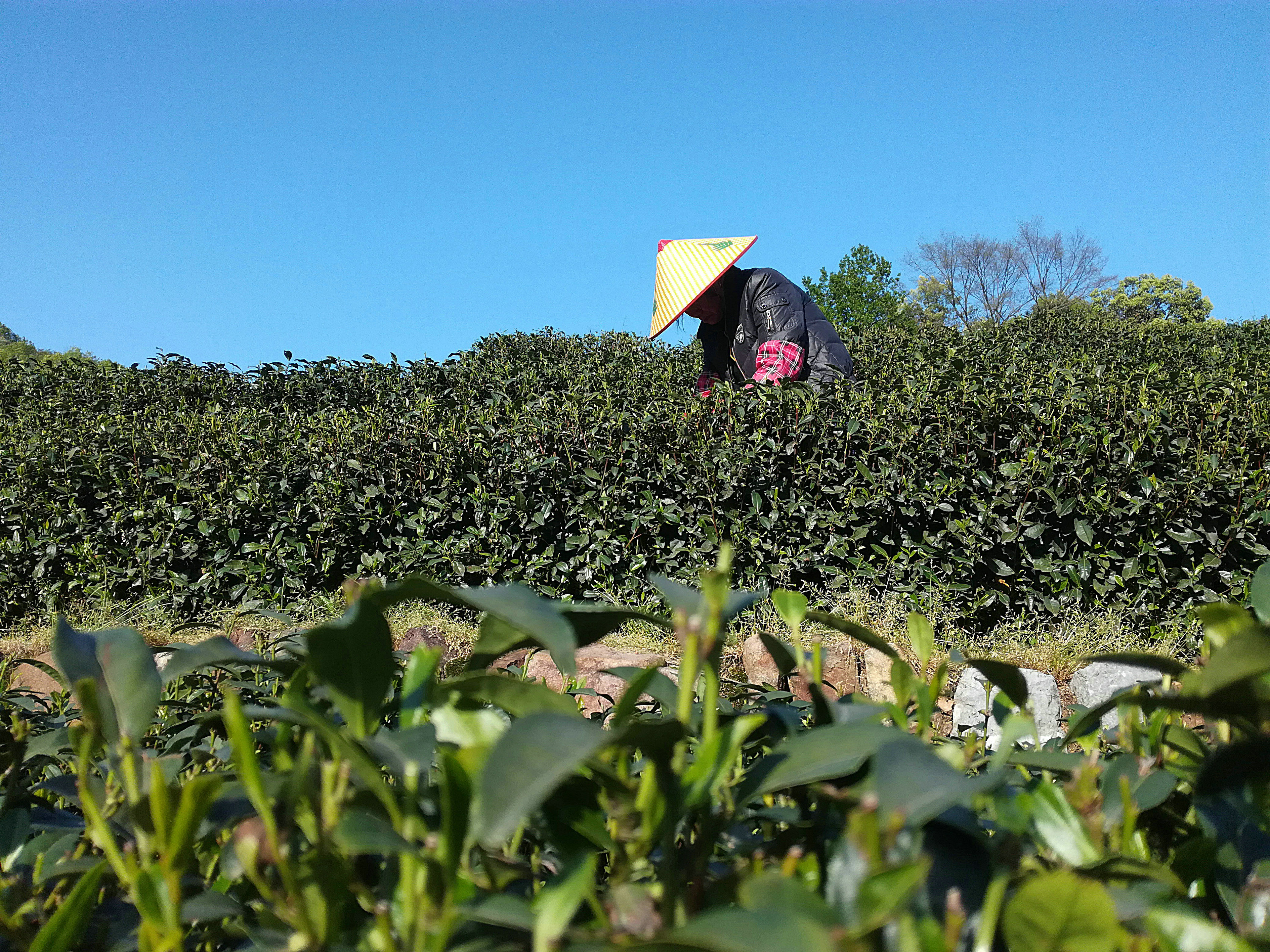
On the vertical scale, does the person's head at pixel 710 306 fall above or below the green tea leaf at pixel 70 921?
above

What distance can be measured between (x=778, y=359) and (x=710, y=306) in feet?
2.73

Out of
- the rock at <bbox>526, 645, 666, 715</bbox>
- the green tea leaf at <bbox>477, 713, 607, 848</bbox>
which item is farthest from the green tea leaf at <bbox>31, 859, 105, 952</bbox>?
the rock at <bbox>526, 645, 666, 715</bbox>

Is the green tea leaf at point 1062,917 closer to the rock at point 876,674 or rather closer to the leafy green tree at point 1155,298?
the rock at point 876,674

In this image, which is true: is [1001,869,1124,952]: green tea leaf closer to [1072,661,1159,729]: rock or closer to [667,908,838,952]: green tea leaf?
[667,908,838,952]: green tea leaf

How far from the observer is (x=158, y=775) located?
510mm

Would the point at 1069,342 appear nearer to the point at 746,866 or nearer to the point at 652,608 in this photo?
the point at 652,608

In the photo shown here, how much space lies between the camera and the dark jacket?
624 cm

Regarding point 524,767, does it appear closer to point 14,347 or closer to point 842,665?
point 842,665

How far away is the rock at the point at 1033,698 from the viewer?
3.73 meters

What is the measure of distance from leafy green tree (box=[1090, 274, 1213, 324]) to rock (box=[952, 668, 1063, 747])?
125 ft

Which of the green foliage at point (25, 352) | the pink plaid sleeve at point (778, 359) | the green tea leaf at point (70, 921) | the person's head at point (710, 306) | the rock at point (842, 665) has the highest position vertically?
the green foliage at point (25, 352)

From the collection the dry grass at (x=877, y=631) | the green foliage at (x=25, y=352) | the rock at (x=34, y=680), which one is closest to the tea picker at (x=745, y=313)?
the dry grass at (x=877, y=631)

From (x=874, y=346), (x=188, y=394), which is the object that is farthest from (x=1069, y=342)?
(x=188, y=394)

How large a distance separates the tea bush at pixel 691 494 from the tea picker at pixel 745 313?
1.90ft
